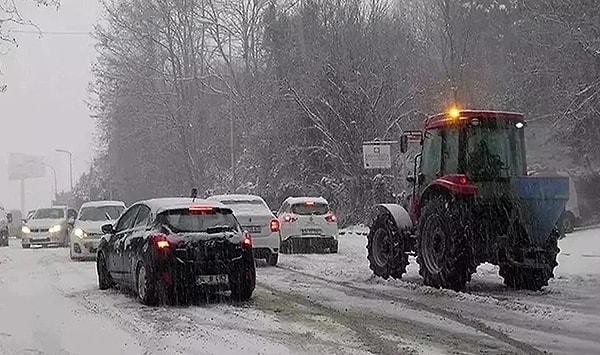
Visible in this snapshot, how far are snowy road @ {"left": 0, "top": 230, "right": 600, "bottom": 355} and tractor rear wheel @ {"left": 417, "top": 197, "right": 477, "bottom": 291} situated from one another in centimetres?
25

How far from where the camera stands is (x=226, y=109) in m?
54.2

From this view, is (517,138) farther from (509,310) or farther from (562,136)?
(562,136)

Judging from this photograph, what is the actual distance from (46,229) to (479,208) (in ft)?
70.3

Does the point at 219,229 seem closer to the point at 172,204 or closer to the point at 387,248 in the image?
the point at 172,204

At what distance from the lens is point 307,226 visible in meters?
23.2

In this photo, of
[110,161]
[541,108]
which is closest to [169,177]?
[110,161]

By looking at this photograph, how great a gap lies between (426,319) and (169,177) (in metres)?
48.8

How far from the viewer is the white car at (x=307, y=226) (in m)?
23.2

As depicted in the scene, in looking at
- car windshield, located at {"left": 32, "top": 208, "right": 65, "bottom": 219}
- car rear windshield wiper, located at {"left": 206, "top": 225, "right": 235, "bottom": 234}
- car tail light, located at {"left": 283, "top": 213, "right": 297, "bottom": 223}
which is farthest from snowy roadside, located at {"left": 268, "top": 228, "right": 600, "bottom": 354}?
car windshield, located at {"left": 32, "top": 208, "right": 65, "bottom": 219}

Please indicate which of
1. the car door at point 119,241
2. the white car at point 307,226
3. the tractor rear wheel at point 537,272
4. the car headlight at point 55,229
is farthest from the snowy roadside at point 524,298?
the car headlight at point 55,229

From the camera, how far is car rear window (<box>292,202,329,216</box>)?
2333 centimetres

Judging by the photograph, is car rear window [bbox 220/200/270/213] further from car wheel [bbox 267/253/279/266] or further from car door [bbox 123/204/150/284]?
car door [bbox 123/204/150/284]

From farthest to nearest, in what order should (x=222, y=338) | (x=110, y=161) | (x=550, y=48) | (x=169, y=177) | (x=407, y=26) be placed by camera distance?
(x=110, y=161) → (x=169, y=177) → (x=407, y=26) → (x=550, y=48) → (x=222, y=338)

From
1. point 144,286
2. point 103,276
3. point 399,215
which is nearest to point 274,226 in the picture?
point 399,215
